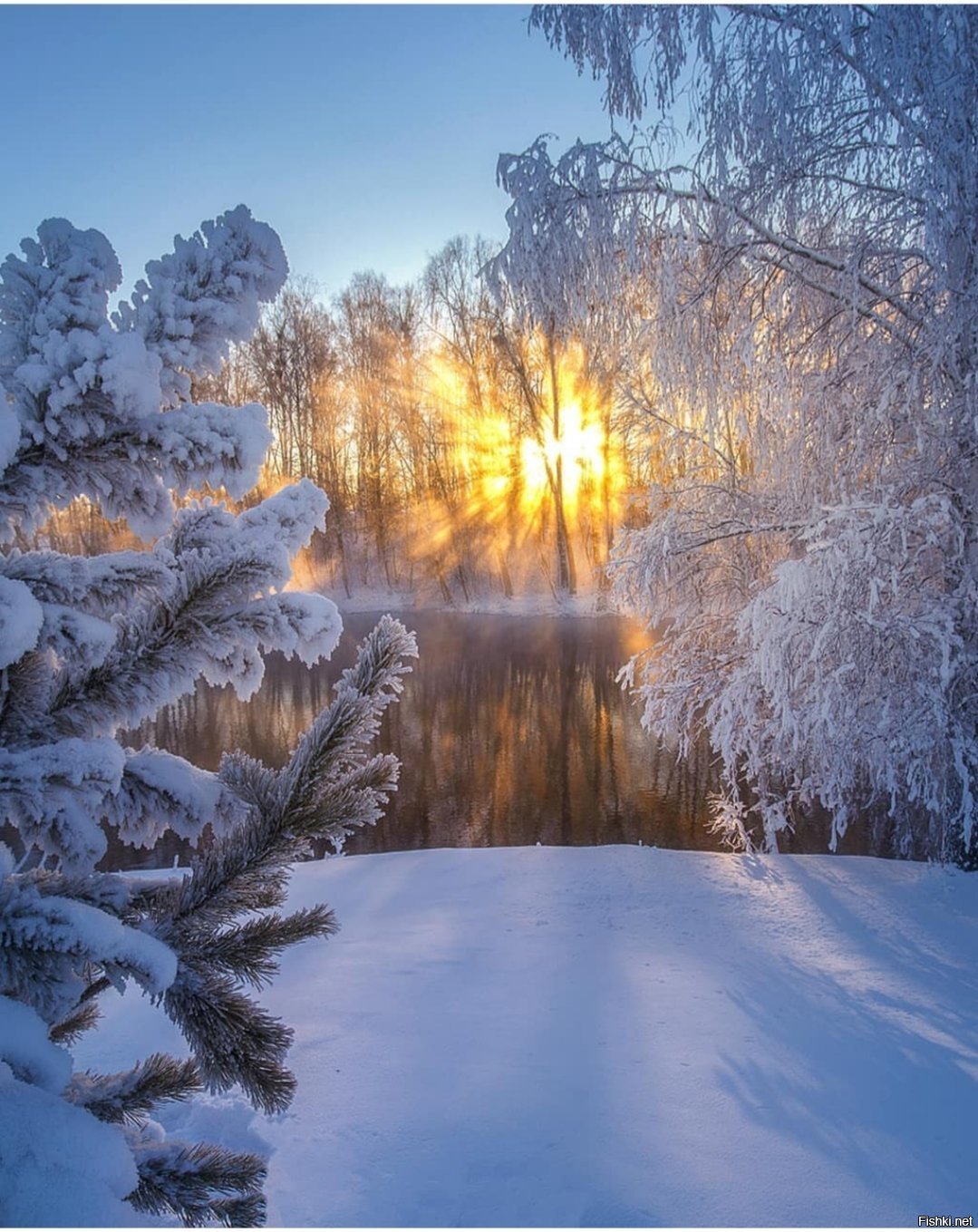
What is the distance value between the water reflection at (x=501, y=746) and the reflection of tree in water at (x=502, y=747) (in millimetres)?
33

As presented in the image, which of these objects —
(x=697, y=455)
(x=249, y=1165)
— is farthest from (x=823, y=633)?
(x=249, y=1165)

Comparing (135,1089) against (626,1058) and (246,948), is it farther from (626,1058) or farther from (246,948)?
(626,1058)

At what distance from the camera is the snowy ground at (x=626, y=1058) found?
2791mm

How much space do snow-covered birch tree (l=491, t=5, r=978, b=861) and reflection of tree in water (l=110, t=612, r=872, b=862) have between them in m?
3.76

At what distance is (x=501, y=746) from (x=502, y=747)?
5 centimetres

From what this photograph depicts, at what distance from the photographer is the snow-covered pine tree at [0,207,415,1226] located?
97cm

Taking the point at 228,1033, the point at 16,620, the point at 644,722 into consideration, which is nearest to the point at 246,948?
the point at 228,1033

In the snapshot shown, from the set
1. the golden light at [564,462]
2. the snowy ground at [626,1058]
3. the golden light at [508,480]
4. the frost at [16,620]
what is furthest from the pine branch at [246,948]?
the golden light at [508,480]

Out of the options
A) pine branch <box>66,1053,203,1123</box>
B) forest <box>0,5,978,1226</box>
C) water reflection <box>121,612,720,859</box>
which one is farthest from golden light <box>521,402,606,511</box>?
pine branch <box>66,1053,203,1123</box>

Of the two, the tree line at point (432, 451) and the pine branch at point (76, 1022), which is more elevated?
the tree line at point (432, 451)

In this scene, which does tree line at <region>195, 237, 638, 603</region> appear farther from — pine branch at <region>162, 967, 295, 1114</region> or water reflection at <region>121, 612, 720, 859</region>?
pine branch at <region>162, 967, 295, 1114</region>

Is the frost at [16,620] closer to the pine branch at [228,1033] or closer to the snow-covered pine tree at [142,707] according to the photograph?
the snow-covered pine tree at [142,707]

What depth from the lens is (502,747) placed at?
13.6m

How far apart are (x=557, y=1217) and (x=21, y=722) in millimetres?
2723
